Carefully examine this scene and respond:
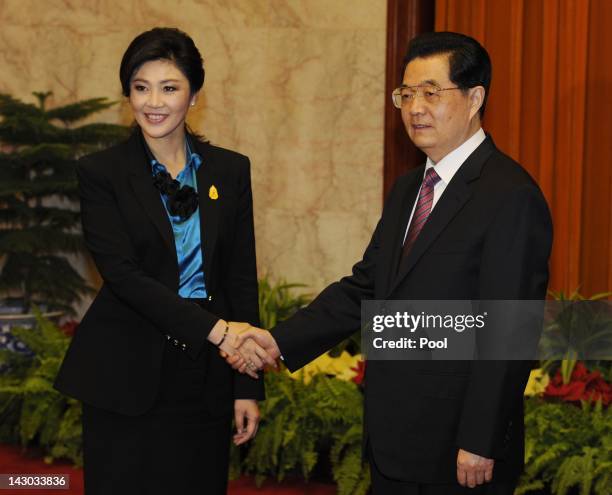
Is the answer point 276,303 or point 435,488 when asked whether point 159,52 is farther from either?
point 276,303

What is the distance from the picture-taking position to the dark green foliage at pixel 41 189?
5.71 metres

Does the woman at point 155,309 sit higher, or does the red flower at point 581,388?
the woman at point 155,309

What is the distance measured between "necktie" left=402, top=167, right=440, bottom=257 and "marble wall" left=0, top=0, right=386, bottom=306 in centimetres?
358

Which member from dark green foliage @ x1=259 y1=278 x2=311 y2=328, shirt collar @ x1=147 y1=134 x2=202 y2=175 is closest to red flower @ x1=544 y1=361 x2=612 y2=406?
dark green foliage @ x1=259 y1=278 x2=311 y2=328

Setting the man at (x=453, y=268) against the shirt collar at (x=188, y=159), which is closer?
the man at (x=453, y=268)

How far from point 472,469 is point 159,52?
1.47 m

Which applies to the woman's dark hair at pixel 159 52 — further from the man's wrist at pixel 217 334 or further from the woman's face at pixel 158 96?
the man's wrist at pixel 217 334

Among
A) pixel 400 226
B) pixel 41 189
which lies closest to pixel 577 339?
pixel 400 226

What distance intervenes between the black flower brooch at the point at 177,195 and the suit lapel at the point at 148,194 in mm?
24

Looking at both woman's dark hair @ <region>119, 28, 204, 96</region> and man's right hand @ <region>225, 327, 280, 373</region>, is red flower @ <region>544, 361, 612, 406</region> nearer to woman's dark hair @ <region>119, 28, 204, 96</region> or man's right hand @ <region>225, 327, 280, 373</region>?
man's right hand @ <region>225, 327, 280, 373</region>

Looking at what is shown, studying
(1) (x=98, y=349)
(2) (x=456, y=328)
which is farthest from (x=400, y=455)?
(1) (x=98, y=349)

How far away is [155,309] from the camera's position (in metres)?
2.55

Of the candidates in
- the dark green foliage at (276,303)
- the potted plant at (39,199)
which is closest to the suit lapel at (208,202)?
the dark green foliage at (276,303)

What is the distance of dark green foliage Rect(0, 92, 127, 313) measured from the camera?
5715mm
